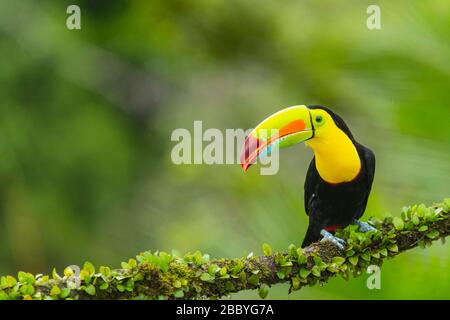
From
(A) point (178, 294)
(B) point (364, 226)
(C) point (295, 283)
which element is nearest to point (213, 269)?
A: (A) point (178, 294)

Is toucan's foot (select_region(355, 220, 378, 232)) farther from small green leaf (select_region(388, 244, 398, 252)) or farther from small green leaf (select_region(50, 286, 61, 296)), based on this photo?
small green leaf (select_region(50, 286, 61, 296))

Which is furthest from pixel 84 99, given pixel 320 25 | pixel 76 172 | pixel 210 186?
pixel 320 25

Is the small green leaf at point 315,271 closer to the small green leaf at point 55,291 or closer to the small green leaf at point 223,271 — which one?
the small green leaf at point 223,271

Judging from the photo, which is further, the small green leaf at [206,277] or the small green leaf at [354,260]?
the small green leaf at [354,260]

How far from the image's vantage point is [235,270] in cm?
277

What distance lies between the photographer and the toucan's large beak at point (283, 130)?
333cm

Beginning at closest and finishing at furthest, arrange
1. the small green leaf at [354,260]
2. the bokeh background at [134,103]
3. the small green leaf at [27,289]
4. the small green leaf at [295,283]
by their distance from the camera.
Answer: the small green leaf at [27,289], the small green leaf at [295,283], the small green leaf at [354,260], the bokeh background at [134,103]

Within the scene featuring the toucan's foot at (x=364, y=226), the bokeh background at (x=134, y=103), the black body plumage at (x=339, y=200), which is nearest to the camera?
the toucan's foot at (x=364, y=226)

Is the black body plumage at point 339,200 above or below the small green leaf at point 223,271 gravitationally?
above

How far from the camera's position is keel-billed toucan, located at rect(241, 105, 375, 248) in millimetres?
3352

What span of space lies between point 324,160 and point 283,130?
245 mm

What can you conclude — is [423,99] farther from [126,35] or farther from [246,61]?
[126,35]

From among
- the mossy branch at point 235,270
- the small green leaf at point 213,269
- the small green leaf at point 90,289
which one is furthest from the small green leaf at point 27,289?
the small green leaf at point 213,269
